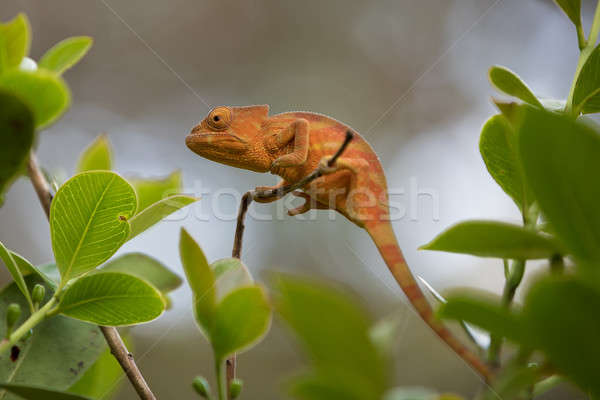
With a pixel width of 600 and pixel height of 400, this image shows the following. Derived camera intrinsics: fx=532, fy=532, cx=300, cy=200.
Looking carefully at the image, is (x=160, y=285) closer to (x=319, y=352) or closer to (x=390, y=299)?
(x=319, y=352)

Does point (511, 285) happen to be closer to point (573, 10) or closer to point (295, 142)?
point (573, 10)

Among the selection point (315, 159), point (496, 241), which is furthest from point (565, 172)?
point (315, 159)

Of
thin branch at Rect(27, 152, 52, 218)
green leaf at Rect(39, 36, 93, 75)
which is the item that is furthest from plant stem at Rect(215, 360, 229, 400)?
green leaf at Rect(39, 36, 93, 75)

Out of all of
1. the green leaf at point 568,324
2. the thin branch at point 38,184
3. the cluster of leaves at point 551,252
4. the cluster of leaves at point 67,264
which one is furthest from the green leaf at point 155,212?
the green leaf at point 568,324

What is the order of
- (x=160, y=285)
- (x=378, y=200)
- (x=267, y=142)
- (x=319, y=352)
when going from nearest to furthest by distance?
1. (x=319, y=352)
2. (x=160, y=285)
3. (x=378, y=200)
4. (x=267, y=142)

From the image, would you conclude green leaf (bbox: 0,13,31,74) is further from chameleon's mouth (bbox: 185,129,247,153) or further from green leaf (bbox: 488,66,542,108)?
chameleon's mouth (bbox: 185,129,247,153)

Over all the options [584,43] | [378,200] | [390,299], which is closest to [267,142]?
[378,200]

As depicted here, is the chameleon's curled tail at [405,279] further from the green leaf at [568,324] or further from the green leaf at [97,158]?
the green leaf at [97,158]
